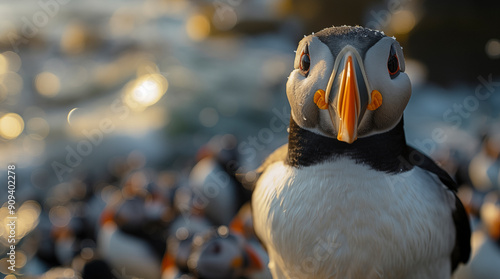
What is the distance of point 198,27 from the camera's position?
26.2 feet

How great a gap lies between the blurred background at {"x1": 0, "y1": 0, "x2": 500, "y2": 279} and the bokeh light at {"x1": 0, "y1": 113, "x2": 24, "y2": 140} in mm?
26

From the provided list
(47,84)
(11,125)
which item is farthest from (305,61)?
(47,84)

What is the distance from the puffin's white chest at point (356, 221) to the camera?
4.71 ft

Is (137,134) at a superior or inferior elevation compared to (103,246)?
inferior

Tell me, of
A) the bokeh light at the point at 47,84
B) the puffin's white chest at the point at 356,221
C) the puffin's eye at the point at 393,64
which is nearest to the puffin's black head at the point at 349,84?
the puffin's eye at the point at 393,64

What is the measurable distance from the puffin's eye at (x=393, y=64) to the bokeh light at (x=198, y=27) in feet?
21.9

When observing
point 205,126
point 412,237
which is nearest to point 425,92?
point 205,126

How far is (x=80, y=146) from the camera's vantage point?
18.7ft

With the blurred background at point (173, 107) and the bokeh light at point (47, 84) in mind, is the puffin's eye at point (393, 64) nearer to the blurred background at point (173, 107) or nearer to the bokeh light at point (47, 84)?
the blurred background at point (173, 107)

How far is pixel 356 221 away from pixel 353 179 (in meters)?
0.13

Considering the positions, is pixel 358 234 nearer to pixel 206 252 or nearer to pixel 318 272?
pixel 318 272

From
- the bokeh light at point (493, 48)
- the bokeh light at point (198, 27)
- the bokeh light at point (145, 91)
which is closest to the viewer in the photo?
the bokeh light at point (493, 48)

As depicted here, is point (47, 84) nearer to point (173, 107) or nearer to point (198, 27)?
point (173, 107)

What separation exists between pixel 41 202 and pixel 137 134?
5.20 feet
